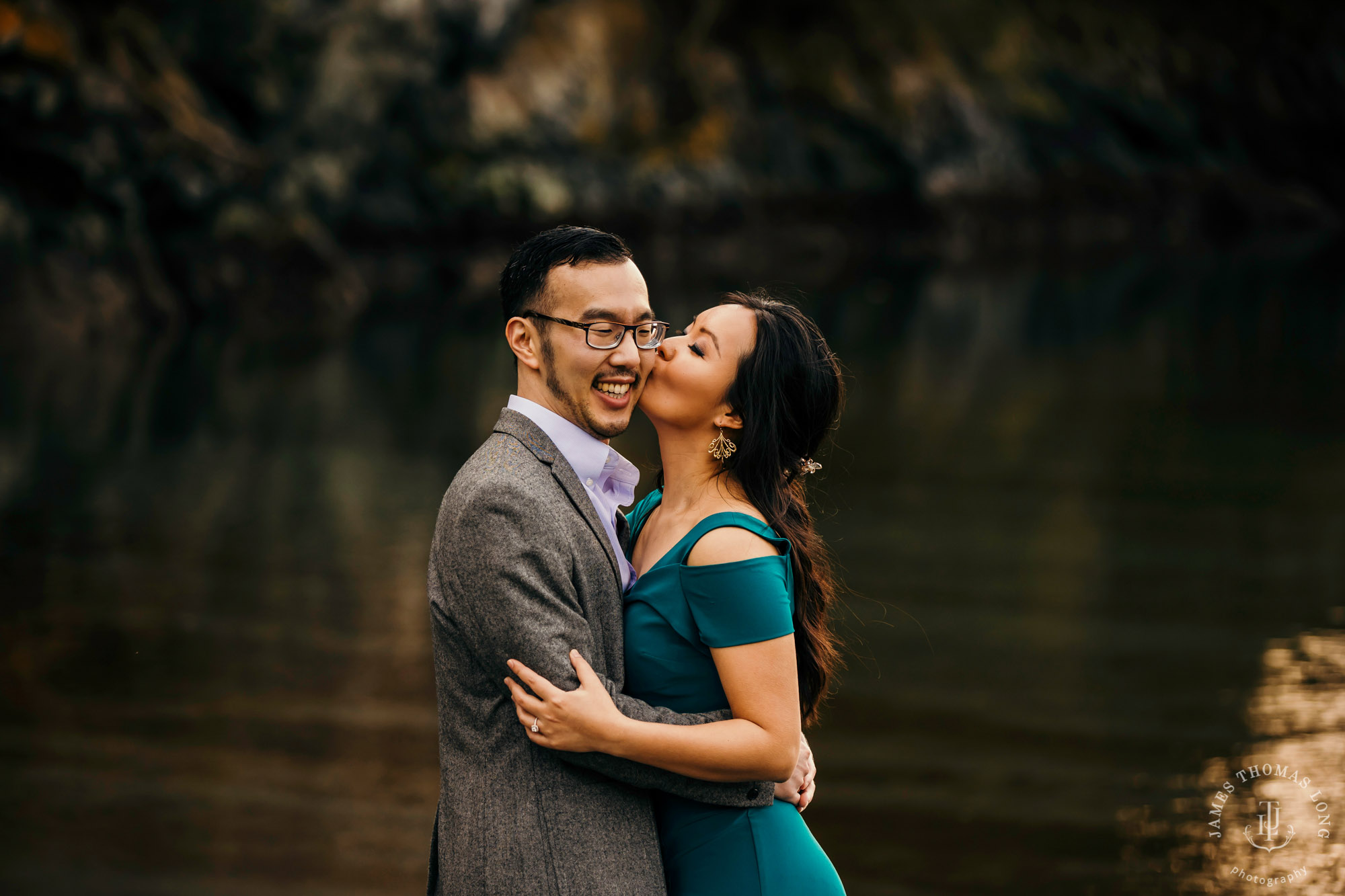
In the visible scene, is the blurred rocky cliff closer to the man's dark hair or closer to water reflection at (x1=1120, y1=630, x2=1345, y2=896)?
water reflection at (x1=1120, y1=630, x2=1345, y2=896)

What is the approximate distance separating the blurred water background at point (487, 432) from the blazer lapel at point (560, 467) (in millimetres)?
2520

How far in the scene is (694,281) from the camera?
86.8 ft

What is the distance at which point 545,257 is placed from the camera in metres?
2.52

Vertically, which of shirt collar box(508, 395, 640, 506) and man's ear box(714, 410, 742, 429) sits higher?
man's ear box(714, 410, 742, 429)

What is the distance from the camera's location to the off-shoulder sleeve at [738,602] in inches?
95.7

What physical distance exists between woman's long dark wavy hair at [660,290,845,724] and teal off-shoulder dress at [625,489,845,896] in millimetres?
131

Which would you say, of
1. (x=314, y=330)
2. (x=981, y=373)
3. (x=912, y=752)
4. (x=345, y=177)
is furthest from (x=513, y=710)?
(x=345, y=177)

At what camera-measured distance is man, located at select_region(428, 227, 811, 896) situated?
7.39ft

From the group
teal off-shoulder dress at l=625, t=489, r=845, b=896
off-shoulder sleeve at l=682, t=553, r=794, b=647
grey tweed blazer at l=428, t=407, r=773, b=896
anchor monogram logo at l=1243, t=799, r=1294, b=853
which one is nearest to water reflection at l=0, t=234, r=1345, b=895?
anchor monogram logo at l=1243, t=799, r=1294, b=853

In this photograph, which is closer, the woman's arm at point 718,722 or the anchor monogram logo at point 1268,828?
the woman's arm at point 718,722

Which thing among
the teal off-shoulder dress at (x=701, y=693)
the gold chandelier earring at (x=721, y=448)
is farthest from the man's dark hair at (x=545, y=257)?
the teal off-shoulder dress at (x=701, y=693)

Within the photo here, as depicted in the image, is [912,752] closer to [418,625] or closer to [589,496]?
[418,625]

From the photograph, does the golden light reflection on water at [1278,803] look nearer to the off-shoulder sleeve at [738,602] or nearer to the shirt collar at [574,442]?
the off-shoulder sleeve at [738,602]

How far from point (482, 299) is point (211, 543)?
56.1 feet
